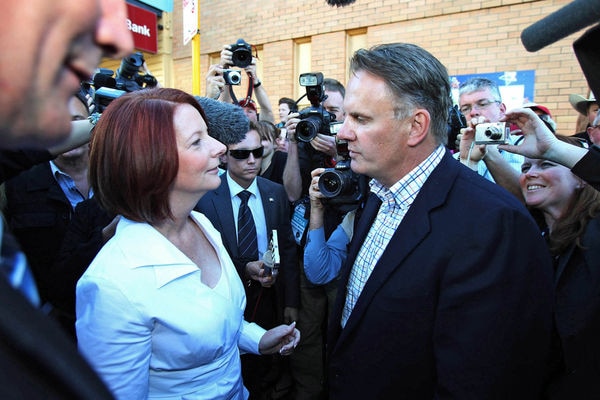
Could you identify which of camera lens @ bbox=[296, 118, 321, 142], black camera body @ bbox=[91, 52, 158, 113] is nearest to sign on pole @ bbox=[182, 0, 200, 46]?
black camera body @ bbox=[91, 52, 158, 113]

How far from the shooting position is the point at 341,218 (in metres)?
3.01

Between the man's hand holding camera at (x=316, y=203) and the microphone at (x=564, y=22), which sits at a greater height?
the microphone at (x=564, y=22)

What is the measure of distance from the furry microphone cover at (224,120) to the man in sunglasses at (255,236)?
0.21m

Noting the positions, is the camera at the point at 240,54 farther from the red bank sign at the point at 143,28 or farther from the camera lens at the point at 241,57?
the red bank sign at the point at 143,28

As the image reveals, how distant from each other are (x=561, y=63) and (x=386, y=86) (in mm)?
5477

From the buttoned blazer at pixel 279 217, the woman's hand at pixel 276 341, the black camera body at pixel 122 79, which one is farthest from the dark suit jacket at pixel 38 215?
the woman's hand at pixel 276 341

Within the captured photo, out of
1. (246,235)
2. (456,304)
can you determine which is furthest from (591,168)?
(246,235)

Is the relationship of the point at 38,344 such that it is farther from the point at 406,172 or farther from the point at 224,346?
the point at 406,172

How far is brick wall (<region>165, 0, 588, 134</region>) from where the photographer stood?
576 cm

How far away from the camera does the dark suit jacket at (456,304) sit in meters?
1.29

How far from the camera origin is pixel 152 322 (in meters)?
1.37

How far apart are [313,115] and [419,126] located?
146 cm

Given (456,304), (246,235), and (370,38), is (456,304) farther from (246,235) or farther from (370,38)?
(370,38)

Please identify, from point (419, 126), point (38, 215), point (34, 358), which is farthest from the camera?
point (38, 215)
